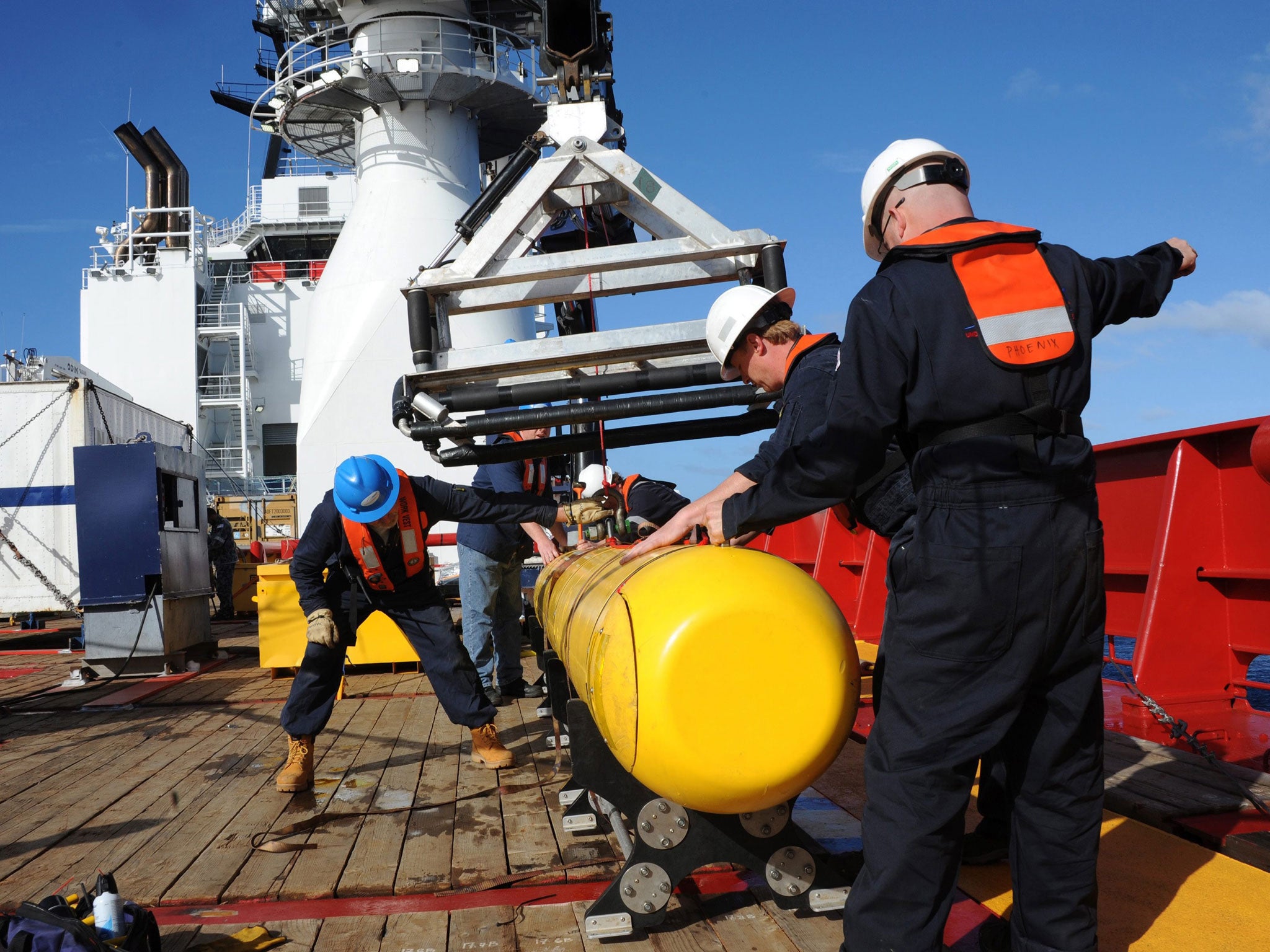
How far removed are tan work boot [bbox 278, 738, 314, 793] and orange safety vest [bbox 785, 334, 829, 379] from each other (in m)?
3.11

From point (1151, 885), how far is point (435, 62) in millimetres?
18647

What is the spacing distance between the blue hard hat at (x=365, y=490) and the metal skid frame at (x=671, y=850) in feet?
6.44

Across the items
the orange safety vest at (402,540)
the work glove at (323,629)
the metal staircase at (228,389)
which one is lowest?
the work glove at (323,629)

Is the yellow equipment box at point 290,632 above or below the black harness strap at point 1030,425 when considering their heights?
below

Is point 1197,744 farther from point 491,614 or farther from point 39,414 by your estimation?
point 39,414

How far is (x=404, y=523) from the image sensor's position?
4.54 meters

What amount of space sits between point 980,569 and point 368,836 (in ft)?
9.08

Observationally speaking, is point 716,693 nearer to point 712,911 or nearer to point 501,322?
point 712,911

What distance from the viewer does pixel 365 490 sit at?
13.9 feet

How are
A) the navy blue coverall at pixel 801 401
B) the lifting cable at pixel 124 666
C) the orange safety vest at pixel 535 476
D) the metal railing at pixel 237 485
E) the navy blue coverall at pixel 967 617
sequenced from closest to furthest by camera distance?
1. the navy blue coverall at pixel 967 617
2. the navy blue coverall at pixel 801 401
3. the orange safety vest at pixel 535 476
4. the lifting cable at pixel 124 666
5. the metal railing at pixel 237 485

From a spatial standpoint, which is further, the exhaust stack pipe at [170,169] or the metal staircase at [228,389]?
the exhaust stack pipe at [170,169]

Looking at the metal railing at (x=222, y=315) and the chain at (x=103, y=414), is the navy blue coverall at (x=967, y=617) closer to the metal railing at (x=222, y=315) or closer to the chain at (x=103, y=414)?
the chain at (x=103, y=414)

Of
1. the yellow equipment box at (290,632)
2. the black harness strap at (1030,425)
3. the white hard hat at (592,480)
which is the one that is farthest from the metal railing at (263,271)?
the black harness strap at (1030,425)

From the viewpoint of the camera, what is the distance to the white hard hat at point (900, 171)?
2127 millimetres
